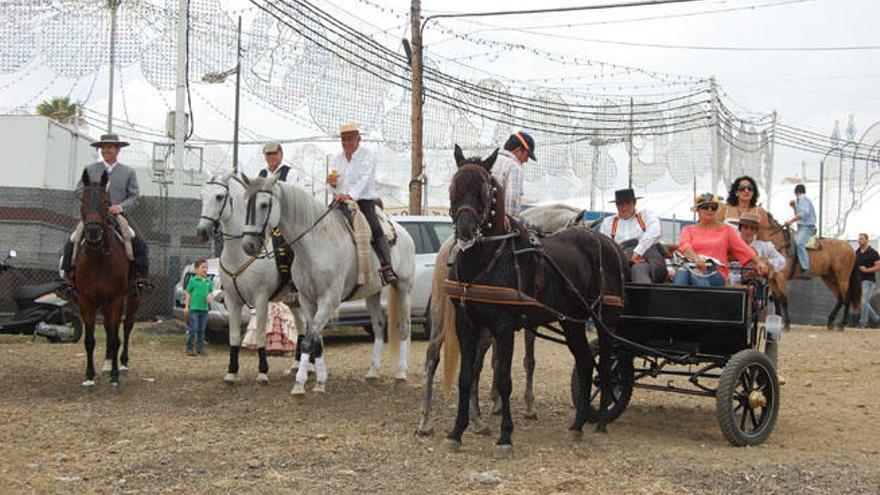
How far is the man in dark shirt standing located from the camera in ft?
64.9

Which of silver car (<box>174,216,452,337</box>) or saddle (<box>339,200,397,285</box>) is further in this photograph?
silver car (<box>174,216,452,337</box>)

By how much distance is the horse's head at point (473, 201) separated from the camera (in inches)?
252

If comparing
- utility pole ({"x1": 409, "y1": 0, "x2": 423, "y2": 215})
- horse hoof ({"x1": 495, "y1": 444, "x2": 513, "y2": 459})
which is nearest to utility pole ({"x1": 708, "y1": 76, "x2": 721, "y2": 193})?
utility pole ({"x1": 409, "y1": 0, "x2": 423, "y2": 215})

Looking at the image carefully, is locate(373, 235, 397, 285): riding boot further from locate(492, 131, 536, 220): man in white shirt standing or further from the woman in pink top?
the woman in pink top

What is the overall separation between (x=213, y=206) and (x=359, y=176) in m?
1.63

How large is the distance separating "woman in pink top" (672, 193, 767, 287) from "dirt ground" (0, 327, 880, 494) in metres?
1.40

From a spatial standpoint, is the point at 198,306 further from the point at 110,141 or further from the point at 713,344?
the point at 713,344

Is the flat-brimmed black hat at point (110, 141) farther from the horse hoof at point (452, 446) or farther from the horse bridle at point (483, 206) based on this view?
the horse hoof at point (452, 446)

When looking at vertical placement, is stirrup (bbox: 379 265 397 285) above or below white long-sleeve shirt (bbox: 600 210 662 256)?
below

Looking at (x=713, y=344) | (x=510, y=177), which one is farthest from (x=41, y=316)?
(x=713, y=344)

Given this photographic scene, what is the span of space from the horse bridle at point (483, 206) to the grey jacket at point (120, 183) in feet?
16.4

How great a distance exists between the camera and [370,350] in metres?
14.0

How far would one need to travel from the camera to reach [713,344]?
7797mm

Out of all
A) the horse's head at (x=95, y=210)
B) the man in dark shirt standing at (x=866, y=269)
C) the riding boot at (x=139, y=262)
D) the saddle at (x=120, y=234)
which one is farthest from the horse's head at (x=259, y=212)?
the man in dark shirt standing at (x=866, y=269)
